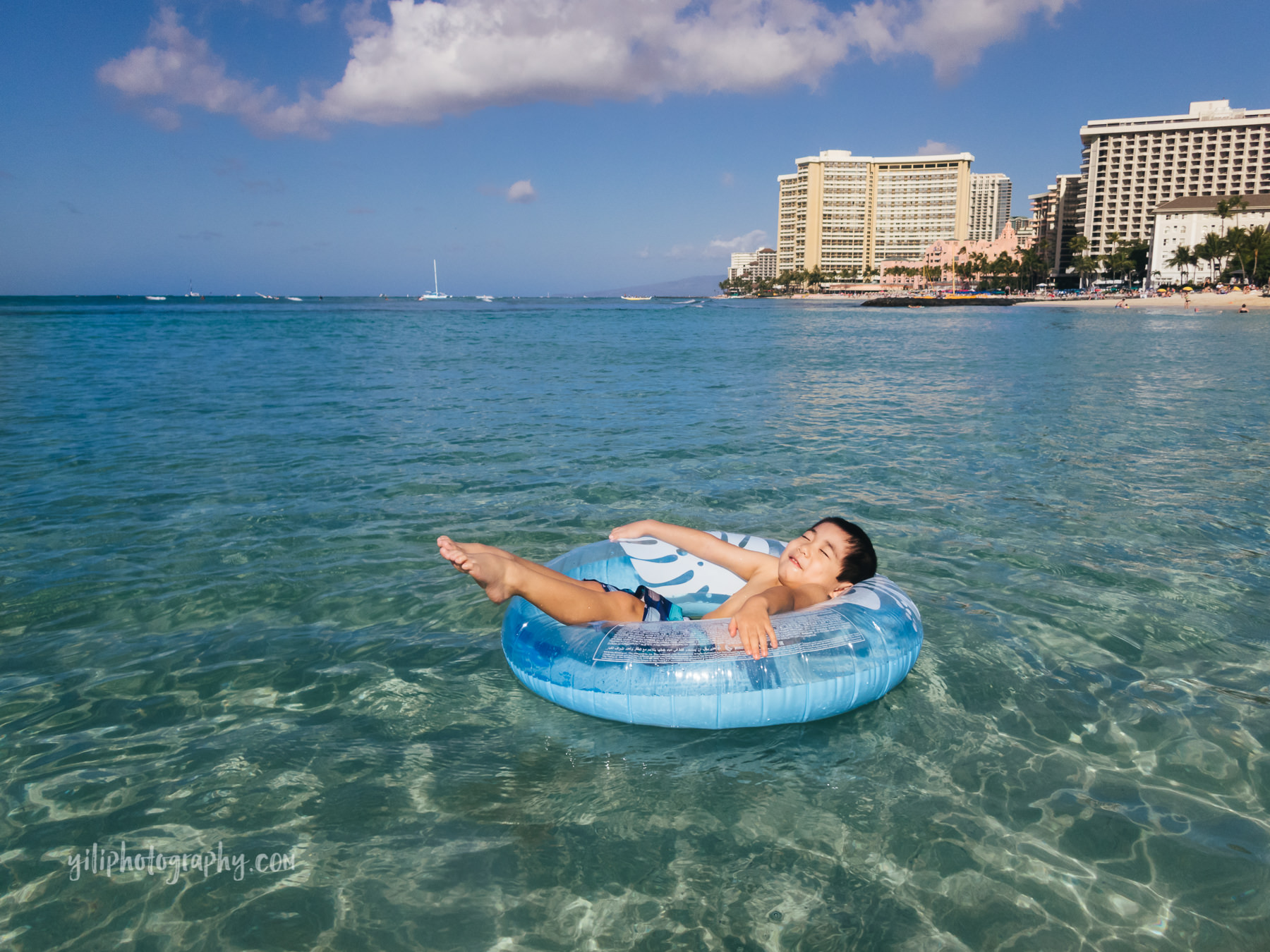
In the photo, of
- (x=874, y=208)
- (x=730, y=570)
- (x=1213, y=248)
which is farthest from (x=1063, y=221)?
(x=730, y=570)

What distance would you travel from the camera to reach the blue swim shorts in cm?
391

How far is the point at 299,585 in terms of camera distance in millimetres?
5145

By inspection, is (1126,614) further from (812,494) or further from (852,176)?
(852,176)

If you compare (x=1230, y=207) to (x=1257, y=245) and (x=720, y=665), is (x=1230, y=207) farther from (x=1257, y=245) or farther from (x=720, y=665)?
(x=720, y=665)

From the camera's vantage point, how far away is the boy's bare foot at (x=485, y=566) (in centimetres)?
310

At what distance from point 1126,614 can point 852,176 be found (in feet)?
589

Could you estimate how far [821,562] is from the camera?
12.5 feet

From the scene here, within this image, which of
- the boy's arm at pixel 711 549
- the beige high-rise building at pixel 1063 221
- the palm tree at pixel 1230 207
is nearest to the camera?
the boy's arm at pixel 711 549

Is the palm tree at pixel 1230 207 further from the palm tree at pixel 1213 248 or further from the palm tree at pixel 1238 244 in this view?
the palm tree at pixel 1238 244

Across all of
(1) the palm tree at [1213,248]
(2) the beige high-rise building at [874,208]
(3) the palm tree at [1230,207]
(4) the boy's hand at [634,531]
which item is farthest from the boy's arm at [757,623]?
(2) the beige high-rise building at [874,208]

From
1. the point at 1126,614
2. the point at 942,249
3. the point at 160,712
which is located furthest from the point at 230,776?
the point at 942,249

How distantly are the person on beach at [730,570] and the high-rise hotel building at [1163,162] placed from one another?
141561 mm

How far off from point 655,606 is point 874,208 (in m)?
181

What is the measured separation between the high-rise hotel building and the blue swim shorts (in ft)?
466
